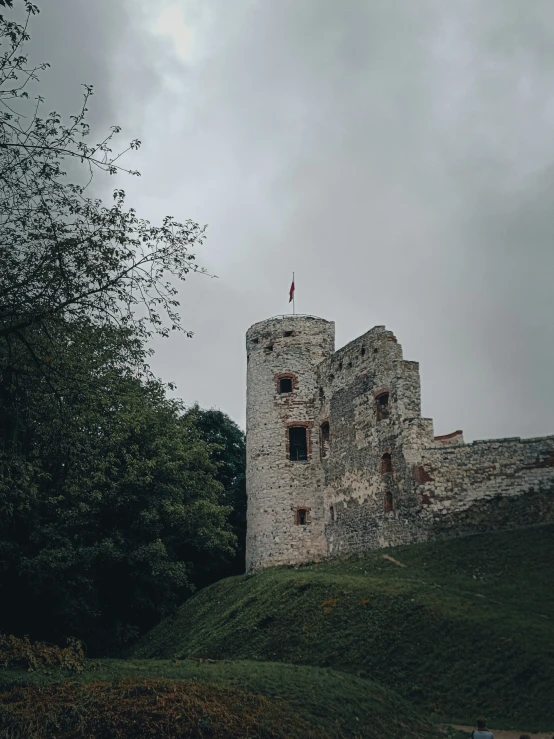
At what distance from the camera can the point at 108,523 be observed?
24.0 m

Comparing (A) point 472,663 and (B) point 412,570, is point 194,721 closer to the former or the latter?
(A) point 472,663

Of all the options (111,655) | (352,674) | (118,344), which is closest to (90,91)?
(118,344)

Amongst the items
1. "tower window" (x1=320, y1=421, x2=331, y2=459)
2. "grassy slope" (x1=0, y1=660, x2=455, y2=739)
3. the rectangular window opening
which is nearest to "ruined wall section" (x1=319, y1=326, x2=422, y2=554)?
"tower window" (x1=320, y1=421, x2=331, y2=459)

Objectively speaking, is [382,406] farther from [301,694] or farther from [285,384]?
[301,694]

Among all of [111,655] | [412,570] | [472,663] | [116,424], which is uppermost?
[116,424]

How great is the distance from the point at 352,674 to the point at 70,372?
28.3 ft

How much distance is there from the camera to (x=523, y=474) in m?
21.2

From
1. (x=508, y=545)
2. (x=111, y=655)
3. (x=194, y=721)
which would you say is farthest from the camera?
(x=111, y=655)

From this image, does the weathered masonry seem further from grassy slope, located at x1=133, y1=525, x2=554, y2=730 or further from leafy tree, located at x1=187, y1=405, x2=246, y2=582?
leafy tree, located at x1=187, y1=405, x2=246, y2=582

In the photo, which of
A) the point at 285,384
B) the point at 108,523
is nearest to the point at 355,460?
the point at 285,384

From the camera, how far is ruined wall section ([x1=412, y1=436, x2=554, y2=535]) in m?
21.1

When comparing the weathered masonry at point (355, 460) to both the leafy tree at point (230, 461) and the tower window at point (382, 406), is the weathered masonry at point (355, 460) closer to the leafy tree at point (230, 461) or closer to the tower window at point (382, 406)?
the tower window at point (382, 406)

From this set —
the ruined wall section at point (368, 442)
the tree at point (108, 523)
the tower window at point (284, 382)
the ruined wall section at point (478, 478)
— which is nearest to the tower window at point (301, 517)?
the ruined wall section at point (368, 442)

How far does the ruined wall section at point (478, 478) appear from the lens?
69.1 ft
